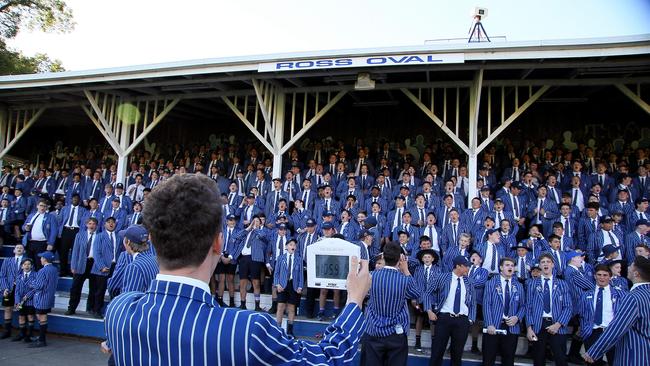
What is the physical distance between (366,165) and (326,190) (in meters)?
1.75

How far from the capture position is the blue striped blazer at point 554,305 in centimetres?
702


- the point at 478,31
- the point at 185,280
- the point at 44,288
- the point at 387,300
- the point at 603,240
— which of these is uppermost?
the point at 478,31

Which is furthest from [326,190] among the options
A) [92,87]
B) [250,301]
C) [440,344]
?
[92,87]

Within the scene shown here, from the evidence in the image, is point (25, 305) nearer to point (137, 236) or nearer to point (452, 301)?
point (137, 236)

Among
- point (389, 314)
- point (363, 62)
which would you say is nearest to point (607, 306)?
point (389, 314)

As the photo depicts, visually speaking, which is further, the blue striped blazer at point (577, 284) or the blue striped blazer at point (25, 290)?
the blue striped blazer at point (25, 290)

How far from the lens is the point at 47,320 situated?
30.2ft

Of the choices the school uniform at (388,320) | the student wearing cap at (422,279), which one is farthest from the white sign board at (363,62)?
the school uniform at (388,320)

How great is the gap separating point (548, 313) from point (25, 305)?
9182 millimetres

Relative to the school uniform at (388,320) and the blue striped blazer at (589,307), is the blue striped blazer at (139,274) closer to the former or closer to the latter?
the school uniform at (388,320)

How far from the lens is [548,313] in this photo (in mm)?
7109

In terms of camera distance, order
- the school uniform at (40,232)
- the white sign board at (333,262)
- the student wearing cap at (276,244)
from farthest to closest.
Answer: the school uniform at (40,232), the student wearing cap at (276,244), the white sign board at (333,262)

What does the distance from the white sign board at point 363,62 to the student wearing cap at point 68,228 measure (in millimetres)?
5509

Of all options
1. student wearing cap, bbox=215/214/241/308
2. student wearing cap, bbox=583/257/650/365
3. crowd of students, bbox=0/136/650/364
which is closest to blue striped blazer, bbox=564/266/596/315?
crowd of students, bbox=0/136/650/364
